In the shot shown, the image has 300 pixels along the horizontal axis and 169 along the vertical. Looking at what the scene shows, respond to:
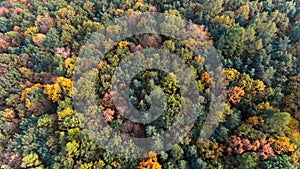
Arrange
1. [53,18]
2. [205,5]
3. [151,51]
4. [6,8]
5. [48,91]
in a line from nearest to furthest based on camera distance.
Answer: [48,91] < [151,51] < [205,5] < [53,18] < [6,8]

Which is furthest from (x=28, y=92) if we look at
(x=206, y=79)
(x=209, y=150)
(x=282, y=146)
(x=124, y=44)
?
(x=282, y=146)

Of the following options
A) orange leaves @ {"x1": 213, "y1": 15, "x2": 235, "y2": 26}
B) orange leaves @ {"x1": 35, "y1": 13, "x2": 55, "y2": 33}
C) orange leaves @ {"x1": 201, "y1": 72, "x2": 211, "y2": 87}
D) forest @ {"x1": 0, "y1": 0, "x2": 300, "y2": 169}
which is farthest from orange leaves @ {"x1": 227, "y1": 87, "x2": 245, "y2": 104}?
orange leaves @ {"x1": 35, "y1": 13, "x2": 55, "y2": 33}

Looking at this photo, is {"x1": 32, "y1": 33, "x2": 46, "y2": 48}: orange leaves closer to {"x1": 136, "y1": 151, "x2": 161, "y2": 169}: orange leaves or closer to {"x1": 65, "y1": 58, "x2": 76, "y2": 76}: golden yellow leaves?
{"x1": 65, "y1": 58, "x2": 76, "y2": 76}: golden yellow leaves

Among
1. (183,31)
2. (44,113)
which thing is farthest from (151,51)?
(44,113)

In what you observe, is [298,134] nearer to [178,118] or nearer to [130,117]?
[178,118]

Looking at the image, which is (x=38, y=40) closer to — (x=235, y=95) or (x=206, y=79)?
(x=206, y=79)

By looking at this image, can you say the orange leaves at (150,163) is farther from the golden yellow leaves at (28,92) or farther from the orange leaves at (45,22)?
the orange leaves at (45,22)
